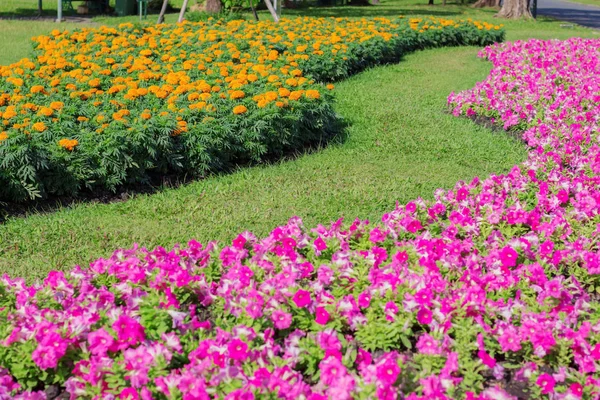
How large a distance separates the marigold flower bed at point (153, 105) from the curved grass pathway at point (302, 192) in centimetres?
26

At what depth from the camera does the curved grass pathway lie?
17.2 ft

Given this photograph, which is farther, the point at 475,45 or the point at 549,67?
the point at 475,45

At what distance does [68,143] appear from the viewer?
19.2 ft

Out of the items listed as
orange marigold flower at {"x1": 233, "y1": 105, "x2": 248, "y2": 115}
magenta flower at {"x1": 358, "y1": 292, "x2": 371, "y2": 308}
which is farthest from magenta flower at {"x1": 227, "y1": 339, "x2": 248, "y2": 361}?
orange marigold flower at {"x1": 233, "y1": 105, "x2": 248, "y2": 115}

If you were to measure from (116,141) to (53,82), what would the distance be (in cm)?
245

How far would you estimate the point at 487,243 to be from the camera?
4652mm

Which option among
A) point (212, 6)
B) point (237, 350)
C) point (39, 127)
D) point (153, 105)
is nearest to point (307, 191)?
point (153, 105)

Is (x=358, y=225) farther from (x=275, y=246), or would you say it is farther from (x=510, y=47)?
(x=510, y=47)

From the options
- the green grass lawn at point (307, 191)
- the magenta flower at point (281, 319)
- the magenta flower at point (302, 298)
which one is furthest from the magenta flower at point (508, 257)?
the green grass lawn at point (307, 191)

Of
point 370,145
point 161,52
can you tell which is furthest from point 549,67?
point 161,52

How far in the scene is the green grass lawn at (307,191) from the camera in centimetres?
526

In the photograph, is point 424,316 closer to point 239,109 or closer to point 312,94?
point 239,109

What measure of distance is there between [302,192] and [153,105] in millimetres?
1864

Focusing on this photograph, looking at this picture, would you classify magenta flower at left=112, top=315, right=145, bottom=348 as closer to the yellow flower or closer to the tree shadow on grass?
the tree shadow on grass
